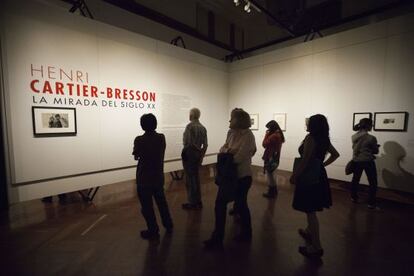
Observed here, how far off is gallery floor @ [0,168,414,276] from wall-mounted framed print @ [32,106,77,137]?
60.9 inches

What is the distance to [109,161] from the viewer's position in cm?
479

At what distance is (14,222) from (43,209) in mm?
573

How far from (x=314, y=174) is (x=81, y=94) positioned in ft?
15.1

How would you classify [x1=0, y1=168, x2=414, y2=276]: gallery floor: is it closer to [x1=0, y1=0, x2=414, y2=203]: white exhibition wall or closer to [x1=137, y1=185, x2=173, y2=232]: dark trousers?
[x1=137, y1=185, x2=173, y2=232]: dark trousers

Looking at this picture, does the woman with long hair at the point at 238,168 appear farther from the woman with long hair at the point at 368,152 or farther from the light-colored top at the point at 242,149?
the woman with long hair at the point at 368,152

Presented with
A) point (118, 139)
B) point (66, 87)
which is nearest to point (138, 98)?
point (118, 139)

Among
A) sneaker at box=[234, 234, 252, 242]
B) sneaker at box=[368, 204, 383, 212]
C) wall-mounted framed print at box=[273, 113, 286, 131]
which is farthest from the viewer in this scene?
wall-mounted framed print at box=[273, 113, 286, 131]

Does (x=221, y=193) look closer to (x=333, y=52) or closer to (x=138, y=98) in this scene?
(x=138, y=98)

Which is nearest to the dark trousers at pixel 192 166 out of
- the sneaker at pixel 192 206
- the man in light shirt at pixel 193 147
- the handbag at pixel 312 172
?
the man in light shirt at pixel 193 147

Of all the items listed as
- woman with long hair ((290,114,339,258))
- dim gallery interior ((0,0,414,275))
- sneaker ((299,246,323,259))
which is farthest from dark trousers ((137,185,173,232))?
sneaker ((299,246,323,259))

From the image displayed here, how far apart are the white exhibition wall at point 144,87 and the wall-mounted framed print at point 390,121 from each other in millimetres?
128

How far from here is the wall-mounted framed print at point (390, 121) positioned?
4464 mm

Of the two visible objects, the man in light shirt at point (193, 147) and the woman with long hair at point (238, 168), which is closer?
the woman with long hair at point (238, 168)

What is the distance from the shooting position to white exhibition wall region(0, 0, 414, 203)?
363 centimetres
